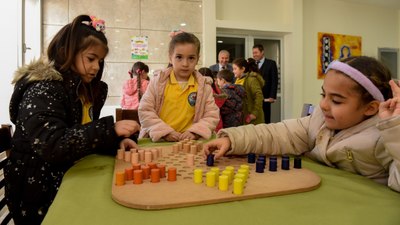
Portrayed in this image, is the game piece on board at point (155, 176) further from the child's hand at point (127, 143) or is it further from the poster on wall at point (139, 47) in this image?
the poster on wall at point (139, 47)

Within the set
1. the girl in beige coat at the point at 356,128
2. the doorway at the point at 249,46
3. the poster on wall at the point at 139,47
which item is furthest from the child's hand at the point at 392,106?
the doorway at the point at 249,46

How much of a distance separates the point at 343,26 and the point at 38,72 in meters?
7.03

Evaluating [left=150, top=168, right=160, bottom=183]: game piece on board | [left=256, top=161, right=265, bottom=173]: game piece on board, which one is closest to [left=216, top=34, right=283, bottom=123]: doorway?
[left=256, top=161, right=265, bottom=173]: game piece on board

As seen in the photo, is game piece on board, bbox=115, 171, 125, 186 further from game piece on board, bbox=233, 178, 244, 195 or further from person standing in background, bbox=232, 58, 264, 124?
person standing in background, bbox=232, 58, 264, 124

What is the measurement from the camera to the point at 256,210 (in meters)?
0.56

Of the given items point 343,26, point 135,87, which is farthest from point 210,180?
point 343,26

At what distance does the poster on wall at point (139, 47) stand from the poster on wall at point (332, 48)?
3702 millimetres

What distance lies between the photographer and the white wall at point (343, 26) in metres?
6.43

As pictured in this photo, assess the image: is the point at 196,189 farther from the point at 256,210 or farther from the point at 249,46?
the point at 249,46

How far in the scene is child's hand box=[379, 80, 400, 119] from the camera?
2.38ft

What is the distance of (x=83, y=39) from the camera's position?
3.90 ft

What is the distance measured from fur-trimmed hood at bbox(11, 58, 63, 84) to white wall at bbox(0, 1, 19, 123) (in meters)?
2.97

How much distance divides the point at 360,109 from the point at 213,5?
467 cm

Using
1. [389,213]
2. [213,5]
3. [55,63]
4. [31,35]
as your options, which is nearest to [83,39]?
[55,63]
